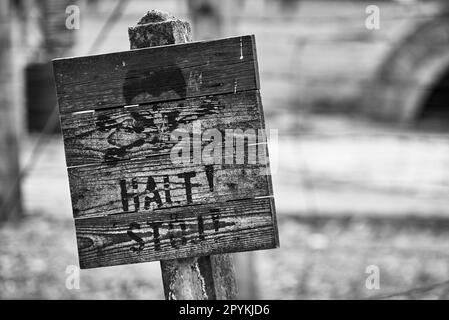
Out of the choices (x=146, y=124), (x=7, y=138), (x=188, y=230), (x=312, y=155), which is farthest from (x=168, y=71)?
(x=312, y=155)

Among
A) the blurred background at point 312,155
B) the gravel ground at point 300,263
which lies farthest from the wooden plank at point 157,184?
the gravel ground at point 300,263

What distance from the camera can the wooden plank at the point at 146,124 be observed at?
1.99 meters

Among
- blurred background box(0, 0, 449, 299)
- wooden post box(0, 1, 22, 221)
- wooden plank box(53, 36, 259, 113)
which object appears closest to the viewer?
wooden plank box(53, 36, 259, 113)

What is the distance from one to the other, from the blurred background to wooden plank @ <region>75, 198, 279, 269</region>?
1070 millimetres

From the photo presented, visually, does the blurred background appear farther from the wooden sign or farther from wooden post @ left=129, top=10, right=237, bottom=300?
the wooden sign

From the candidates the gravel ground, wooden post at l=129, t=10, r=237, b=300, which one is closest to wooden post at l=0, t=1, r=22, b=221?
the gravel ground

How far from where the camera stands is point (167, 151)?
201 cm

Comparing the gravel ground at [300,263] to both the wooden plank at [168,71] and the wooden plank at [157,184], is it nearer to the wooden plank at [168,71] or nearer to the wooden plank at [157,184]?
the wooden plank at [157,184]

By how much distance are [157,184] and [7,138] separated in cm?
492

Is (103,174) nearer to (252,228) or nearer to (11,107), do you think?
(252,228)

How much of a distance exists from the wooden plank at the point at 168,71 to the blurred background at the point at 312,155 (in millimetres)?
1357

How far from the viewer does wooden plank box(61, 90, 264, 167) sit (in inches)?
78.3
